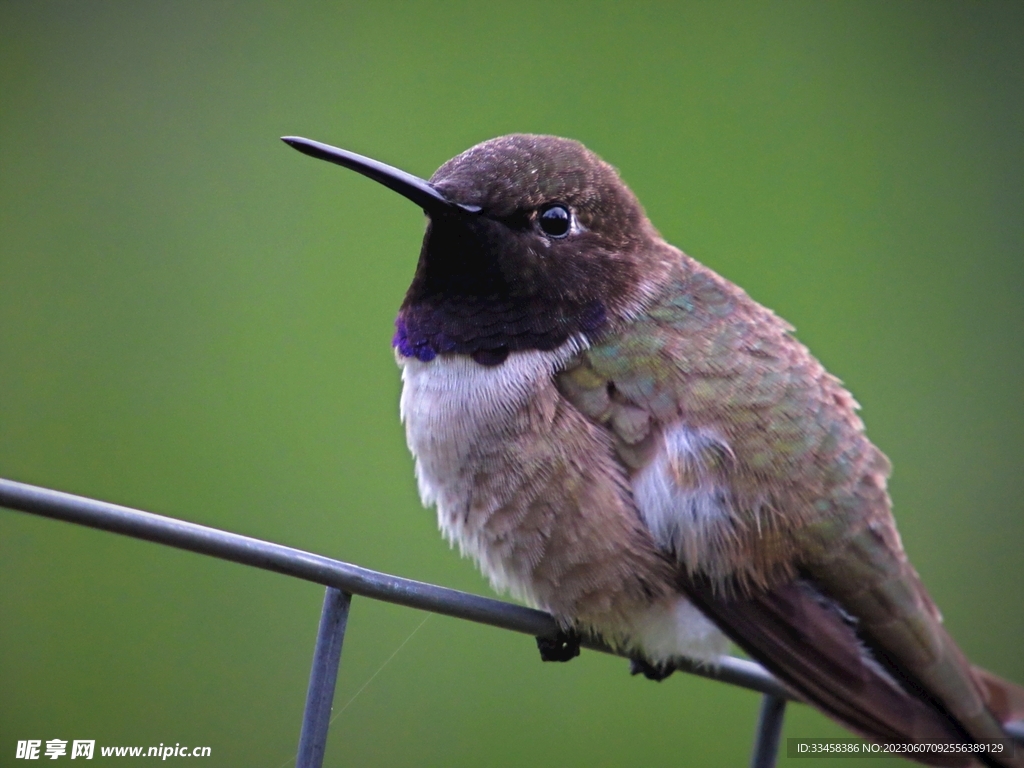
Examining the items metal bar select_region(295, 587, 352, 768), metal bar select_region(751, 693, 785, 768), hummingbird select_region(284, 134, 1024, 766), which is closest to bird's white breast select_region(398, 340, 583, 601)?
hummingbird select_region(284, 134, 1024, 766)

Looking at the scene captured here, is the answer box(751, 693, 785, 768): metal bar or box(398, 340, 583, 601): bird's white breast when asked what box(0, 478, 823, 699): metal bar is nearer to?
box(398, 340, 583, 601): bird's white breast

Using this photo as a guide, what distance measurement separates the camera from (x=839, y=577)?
77.8 inches

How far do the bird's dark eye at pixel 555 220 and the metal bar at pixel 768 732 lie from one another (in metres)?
0.93

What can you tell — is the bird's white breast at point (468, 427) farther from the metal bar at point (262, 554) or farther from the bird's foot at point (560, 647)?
the metal bar at point (262, 554)

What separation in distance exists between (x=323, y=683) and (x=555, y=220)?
1.10m

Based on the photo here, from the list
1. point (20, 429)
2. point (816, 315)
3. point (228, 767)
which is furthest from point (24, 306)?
point (816, 315)

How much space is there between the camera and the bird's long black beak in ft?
6.56

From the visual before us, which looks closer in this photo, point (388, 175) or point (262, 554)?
point (262, 554)

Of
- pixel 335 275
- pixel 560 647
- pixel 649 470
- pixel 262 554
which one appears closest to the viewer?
pixel 262 554

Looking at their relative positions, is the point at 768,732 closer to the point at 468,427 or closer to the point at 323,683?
the point at 468,427

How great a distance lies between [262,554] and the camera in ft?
4.27

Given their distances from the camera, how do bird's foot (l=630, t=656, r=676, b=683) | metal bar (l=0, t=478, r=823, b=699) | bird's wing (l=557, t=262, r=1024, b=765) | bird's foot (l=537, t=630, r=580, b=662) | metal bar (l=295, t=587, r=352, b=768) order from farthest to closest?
1. bird's foot (l=630, t=656, r=676, b=683)
2. bird's foot (l=537, t=630, r=580, b=662)
3. bird's wing (l=557, t=262, r=1024, b=765)
4. metal bar (l=295, t=587, r=352, b=768)
5. metal bar (l=0, t=478, r=823, b=699)

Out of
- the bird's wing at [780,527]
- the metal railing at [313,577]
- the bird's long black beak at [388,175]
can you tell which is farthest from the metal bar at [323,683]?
the bird's long black beak at [388,175]

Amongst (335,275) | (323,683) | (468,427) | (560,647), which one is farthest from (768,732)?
(335,275)
